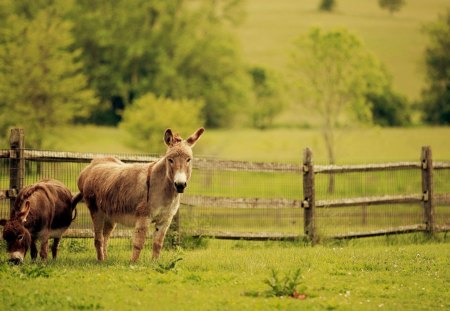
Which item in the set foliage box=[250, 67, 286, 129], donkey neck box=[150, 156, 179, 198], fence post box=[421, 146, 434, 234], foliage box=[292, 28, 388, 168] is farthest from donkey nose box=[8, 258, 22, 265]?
foliage box=[250, 67, 286, 129]

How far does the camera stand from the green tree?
136 feet

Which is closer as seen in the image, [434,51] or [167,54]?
[167,54]

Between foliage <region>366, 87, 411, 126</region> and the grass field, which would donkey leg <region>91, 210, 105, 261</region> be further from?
foliage <region>366, 87, 411, 126</region>

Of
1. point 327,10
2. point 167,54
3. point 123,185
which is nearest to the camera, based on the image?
point 123,185

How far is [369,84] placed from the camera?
1925 inches

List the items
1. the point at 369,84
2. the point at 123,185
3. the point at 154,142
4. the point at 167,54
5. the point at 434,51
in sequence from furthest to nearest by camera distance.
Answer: the point at 434,51
the point at 167,54
the point at 369,84
the point at 154,142
the point at 123,185

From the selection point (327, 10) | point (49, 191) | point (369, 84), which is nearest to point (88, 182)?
point (49, 191)

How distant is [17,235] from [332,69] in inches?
1463

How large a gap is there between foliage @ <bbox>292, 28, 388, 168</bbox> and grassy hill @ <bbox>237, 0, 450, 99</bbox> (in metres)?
32.7

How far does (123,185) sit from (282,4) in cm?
11761

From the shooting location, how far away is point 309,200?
15992 millimetres

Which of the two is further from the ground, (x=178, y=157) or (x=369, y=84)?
(x=369, y=84)

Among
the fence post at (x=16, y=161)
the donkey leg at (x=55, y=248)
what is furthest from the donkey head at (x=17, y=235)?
the fence post at (x=16, y=161)

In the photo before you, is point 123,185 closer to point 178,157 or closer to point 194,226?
point 178,157
